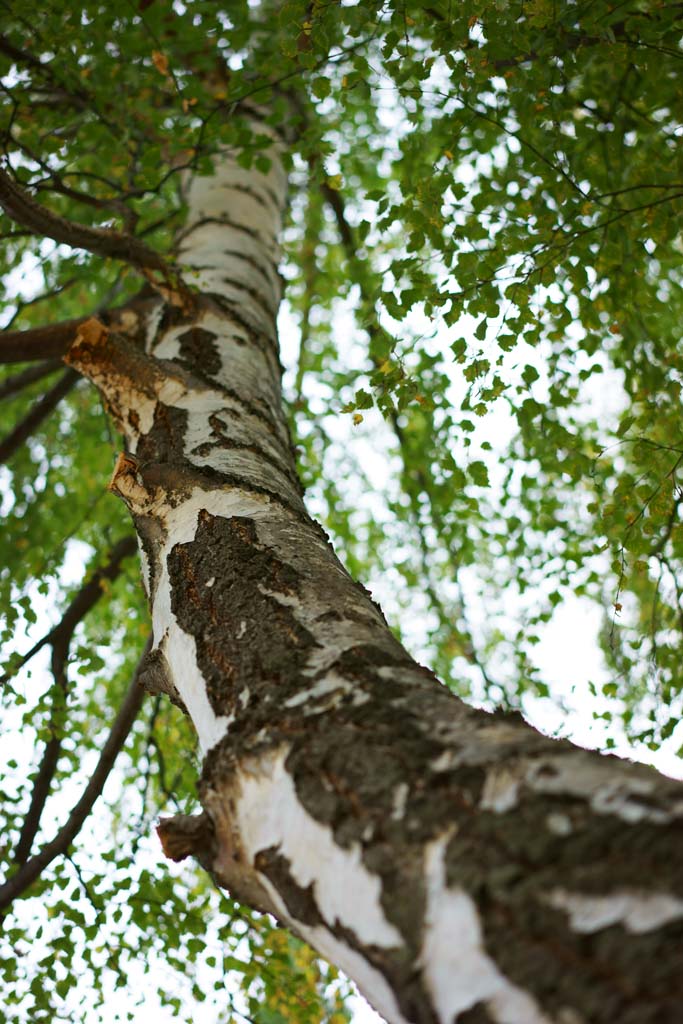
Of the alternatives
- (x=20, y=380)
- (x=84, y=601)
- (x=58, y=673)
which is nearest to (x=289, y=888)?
(x=58, y=673)

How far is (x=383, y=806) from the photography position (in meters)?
0.80

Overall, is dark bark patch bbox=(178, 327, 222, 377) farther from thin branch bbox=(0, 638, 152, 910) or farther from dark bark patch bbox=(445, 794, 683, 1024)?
dark bark patch bbox=(445, 794, 683, 1024)

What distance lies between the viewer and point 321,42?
213cm

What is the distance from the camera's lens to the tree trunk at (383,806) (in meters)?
0.64

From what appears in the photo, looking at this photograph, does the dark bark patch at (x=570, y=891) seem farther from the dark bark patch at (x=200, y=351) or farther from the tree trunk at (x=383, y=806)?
the dark bark patch at (x=200, y=351)

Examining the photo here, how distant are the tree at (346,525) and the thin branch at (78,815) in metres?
0.01

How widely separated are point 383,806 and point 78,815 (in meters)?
2.41

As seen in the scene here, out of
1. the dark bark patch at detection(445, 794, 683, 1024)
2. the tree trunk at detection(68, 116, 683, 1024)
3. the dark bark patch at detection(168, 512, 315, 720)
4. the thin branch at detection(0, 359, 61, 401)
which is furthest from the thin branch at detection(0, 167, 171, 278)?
the dark bark patch at detection(445, 794, 683, 1024)

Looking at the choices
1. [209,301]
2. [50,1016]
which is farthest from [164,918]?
[209,301]

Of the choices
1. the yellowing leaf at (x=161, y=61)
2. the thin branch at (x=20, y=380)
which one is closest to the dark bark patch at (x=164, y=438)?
the yellowing leaf at (x=161, y=61)

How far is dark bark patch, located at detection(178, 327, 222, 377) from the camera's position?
84.0 inches

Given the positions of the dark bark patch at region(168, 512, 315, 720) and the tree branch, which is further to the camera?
the tree branch

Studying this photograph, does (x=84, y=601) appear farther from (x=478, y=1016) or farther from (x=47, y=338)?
(x=478, y=1016)

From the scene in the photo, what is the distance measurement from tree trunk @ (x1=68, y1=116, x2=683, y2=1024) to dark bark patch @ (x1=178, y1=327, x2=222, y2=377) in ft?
1.85
